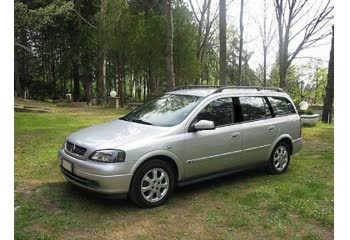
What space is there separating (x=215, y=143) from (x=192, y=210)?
1129 millimetres

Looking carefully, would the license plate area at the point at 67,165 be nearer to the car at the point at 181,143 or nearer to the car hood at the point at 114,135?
the car at the point at 181,143

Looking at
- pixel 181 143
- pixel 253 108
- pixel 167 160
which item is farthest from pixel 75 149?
pixel 253 108

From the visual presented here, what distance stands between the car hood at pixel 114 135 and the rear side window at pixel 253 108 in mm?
1677

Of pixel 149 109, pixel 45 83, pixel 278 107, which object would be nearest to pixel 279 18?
pixel 278 107

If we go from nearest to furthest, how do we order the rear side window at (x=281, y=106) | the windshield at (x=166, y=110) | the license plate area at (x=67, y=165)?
1. the license plate area at (x=67, y=165)
2. the windshield at (x=166, y=110)
3. the rear side window at (x=281, y=106)

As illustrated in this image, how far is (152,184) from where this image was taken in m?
4.58

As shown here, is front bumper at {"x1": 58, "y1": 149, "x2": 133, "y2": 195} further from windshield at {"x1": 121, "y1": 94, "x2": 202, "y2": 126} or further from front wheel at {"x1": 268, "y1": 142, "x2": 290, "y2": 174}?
front wheel at {"x1": 268, "y1": 142, "x2": 290, "y2": 174}

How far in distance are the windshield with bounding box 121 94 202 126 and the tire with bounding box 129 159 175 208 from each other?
2.35 ft

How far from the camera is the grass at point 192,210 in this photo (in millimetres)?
3912

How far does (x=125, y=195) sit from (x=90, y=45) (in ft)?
82.2

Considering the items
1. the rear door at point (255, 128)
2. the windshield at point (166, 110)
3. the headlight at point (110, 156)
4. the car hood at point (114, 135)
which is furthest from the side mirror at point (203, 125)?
the headlight at point (110, 156)

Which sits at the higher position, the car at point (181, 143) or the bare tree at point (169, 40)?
the bare tree at point (169, 40)

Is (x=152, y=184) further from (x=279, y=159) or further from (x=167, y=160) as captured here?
(x=279, y=159)

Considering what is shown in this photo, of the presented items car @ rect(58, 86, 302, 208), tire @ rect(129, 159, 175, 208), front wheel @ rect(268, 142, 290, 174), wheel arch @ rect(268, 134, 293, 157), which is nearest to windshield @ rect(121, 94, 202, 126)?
car @ rect(58, 86, 302, 208)
